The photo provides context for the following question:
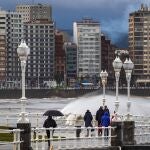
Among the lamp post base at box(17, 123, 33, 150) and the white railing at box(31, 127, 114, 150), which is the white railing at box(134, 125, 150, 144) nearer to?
the white railing at box(31, 127, 114, 150)

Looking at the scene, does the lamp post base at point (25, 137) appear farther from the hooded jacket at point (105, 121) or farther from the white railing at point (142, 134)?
the white railing at point (142, 134)

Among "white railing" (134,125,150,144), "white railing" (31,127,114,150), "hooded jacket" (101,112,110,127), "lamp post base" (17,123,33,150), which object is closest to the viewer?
"lamp post base" (17,123,33,150)

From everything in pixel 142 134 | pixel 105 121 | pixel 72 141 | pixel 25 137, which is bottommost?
pixel 72 141

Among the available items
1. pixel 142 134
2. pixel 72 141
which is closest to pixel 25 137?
pixel 72 141

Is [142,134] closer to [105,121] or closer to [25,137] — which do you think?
[105,121]

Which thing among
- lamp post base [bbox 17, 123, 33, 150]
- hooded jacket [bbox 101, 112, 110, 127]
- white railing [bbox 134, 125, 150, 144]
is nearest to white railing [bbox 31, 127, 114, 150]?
lamp post base [bbox 17, 123, 33, 150]

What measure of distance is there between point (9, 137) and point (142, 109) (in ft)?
65.5

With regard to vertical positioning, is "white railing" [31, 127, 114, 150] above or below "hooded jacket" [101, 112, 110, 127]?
below

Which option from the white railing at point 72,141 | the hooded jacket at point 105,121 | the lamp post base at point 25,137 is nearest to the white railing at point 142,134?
the hooded jacket at point 105,121

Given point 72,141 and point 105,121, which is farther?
point 105,121

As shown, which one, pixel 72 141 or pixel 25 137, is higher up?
pixel 25 137

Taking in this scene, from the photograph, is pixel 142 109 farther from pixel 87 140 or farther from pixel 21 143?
pixel 21 143

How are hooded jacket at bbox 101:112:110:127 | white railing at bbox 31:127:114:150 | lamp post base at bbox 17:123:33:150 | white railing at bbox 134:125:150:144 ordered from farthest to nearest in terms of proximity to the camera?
hooded jacket at bbox 101:112:110:127, white railing at bbox 134:125:150:144, white railing at bbox 31:127:114:150, lamp post base at bbox 17:123:33:150

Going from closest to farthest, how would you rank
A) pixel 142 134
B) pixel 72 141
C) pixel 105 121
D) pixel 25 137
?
pixel 25 137 < pixel 72 141 < pixel 142 134 < pixel 105 121
